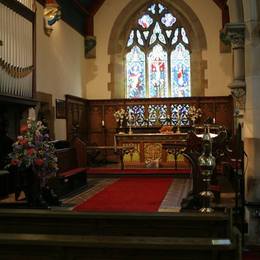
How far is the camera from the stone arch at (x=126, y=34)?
14.6 meters

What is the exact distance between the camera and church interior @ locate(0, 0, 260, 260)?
11.2 ft

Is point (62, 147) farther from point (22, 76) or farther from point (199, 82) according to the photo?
point (199, 82)

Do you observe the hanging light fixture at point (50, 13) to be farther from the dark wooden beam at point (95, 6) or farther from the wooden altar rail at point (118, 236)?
the wooden altar rail at point (118, 236)

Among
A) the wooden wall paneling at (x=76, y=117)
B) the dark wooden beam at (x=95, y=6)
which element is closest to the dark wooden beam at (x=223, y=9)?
the dark wooden beam at (x=95, y=6)

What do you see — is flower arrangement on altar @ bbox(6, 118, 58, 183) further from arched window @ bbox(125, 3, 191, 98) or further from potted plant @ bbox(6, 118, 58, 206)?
arched window @ bbox(125, 3, 191, 98)

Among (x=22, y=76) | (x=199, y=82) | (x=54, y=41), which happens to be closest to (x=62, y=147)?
(x=22, y=76)

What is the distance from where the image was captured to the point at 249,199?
5801 mm

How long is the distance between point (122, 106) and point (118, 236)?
37.8 feet

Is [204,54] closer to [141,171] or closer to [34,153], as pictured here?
[141,171]

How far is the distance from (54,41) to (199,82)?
16.9ft

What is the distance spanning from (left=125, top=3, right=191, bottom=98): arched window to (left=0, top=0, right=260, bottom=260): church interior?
33 mm

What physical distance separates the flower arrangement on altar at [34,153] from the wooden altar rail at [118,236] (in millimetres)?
2297

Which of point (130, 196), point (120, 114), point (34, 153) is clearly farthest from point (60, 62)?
point (34, 153)

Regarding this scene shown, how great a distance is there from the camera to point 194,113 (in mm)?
13969
